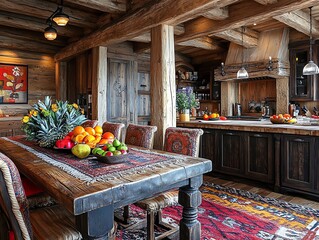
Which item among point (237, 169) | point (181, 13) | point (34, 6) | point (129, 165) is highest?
point (34, 6)

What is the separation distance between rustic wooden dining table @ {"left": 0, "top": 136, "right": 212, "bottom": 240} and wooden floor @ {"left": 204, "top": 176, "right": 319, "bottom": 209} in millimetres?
1900

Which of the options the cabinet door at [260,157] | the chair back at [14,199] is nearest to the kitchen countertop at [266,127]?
the cabinet door at [260,157]

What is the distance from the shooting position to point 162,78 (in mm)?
3389

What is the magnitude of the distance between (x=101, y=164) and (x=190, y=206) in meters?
0.71

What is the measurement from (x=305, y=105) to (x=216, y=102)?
2.40 meters

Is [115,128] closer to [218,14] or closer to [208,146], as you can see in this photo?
[208,146]

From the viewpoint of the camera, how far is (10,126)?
18.3 feet

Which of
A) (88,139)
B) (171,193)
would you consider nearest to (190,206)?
(171,193)

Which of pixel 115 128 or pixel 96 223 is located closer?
pixel 96 223

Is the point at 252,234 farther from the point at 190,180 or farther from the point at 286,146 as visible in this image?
the point at 286,146

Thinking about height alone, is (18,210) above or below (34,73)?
below

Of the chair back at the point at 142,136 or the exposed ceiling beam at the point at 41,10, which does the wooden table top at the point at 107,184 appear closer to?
the chair back at the point at 142,136

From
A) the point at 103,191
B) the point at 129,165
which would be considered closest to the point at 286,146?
the point at 129,165

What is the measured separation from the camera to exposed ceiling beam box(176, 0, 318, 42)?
319cm
